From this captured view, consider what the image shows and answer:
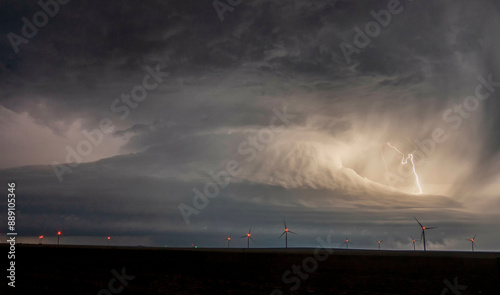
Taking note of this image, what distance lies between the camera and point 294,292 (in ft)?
109

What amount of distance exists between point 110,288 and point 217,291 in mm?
9457

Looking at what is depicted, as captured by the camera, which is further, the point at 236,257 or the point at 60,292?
the point at 236,257

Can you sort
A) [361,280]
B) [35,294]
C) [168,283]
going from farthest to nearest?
[361,280]
[168,283]
[35,294]

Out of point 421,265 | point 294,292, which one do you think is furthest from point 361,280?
point 421,265

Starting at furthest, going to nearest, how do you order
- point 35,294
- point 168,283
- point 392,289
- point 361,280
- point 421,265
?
point 421,265 < point 361,280 < point 168,283 < point 392,289 < point 35,294

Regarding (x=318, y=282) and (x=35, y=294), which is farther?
(x=318, y=282)

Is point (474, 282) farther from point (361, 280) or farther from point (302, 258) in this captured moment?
point (302, 258)

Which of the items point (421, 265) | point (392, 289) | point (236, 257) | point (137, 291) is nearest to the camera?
point (137, 291)

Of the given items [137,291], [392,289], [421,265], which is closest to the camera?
[137,291]

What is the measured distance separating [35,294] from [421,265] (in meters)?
47.7

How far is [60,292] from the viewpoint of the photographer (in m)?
31.6

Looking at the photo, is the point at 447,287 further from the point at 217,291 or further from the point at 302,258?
the point at 302,258

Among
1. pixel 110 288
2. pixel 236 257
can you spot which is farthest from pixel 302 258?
pixel 110 288

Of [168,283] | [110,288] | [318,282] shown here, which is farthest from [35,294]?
[318,282]
